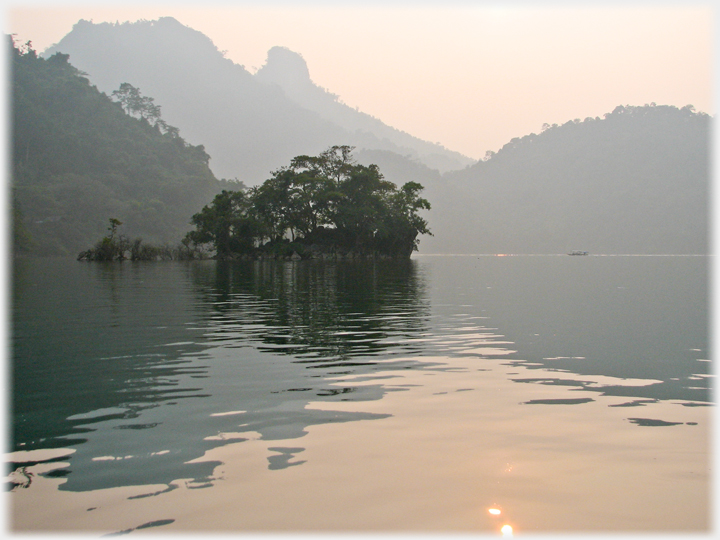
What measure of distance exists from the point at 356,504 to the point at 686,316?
17.7 meters

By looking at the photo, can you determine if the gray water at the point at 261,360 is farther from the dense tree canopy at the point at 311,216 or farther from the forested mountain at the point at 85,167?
the forested mountain at the point at 85,167

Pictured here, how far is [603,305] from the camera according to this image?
22.6 meters

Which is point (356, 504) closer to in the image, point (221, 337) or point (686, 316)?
point (221, 337)

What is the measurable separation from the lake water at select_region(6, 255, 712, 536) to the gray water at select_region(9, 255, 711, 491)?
2.1 inches

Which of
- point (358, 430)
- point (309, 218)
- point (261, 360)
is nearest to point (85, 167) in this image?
point (309, 218)

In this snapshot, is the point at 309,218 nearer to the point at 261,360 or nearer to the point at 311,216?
the point at 311,216

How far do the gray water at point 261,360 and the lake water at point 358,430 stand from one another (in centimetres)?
5

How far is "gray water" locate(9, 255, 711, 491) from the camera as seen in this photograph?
679 cm

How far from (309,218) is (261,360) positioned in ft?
291

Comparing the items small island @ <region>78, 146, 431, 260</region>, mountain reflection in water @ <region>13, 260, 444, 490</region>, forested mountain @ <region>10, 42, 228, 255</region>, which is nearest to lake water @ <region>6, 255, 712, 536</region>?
mountain reflection in water @ <region>13, 260, 444, 490</region>

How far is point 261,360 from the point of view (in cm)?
1139

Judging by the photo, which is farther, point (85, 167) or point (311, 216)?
point (85, 167)

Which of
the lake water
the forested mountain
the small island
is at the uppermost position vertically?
the forested mountain

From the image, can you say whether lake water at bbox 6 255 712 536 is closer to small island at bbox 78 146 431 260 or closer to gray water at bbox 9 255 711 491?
gray water at bbox 9 255 711 491
